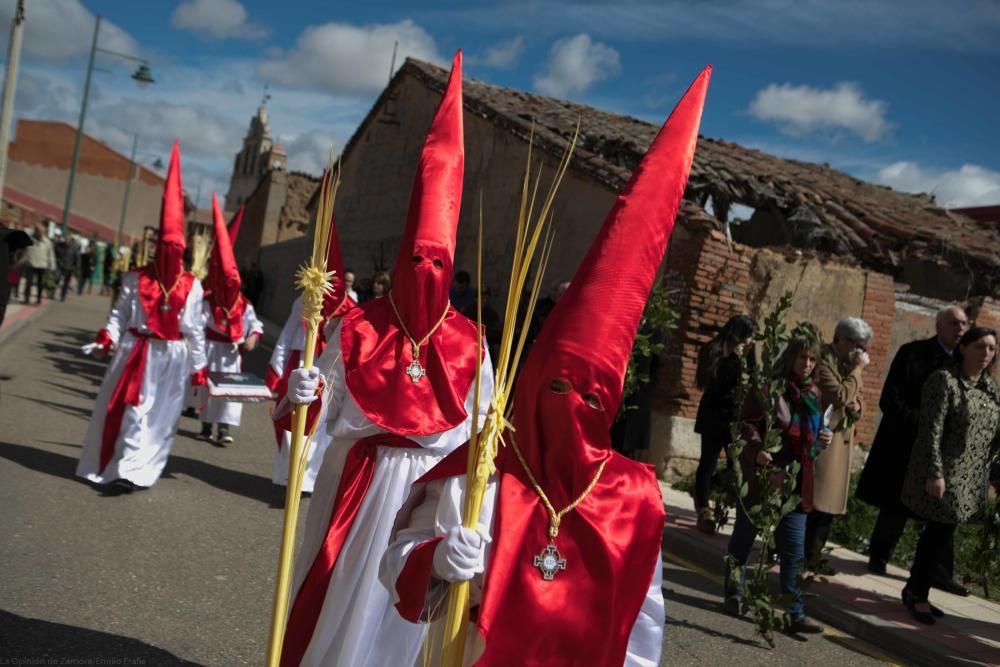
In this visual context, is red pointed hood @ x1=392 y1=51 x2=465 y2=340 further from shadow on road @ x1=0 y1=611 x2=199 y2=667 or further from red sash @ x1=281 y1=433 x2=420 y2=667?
shadow on road @ x1=0 y1=611 x2=199 y2=667

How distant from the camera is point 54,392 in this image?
1227 cm

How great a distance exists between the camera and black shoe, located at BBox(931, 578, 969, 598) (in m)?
7.40

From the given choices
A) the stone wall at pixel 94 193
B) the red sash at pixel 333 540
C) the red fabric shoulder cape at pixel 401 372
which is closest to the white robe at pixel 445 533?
the red sash at pixel 333 540

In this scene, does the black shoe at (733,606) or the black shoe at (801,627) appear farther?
the black shoe at (733,606)

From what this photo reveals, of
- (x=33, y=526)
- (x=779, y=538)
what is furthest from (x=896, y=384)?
(x=33, y=526)

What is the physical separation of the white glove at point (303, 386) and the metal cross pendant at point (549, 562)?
1424 mm

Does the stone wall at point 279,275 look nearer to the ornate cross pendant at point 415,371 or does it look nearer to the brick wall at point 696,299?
the brick wall at point 696,299

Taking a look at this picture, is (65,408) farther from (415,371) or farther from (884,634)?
(884,634)

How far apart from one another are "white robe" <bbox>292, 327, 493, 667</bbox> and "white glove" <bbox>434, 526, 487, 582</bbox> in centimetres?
130

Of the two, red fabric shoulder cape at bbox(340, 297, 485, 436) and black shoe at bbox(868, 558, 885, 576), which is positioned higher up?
red fabric shoulder cape at bbox(340, 297, 485, 436)

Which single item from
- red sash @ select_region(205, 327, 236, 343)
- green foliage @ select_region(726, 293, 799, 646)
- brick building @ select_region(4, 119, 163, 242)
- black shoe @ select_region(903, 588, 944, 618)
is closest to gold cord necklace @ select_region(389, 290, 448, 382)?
green foliage @ select_region(726, 293, 799, 646)

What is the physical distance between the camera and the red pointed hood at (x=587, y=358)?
9.14ft

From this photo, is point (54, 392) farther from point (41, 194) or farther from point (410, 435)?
point (41, 194)

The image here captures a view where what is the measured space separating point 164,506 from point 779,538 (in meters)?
4.27
